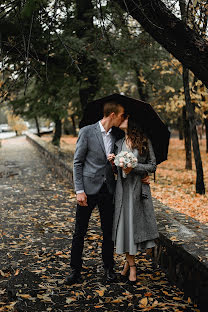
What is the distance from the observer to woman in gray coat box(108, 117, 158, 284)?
3.85m

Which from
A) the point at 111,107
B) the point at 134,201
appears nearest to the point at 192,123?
the point at 111,107

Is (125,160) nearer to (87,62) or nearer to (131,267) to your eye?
(131,267)

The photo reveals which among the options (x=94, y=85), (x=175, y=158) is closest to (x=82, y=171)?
(x=94, y=85)

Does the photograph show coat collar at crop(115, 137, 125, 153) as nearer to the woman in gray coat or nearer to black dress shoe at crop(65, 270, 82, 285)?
the woman in gray coat

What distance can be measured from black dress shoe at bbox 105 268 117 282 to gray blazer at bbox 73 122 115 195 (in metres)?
1.02

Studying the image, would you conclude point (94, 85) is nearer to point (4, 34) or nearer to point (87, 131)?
point (4, 34)

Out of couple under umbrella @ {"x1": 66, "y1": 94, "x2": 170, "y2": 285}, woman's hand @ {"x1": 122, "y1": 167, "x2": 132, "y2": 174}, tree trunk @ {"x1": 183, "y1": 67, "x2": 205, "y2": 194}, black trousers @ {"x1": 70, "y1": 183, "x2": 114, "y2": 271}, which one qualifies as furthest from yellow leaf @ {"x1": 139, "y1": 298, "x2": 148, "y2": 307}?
tree trunk @ {"x1": 183, "y1": 67, "x2": 205, "y2": 194}

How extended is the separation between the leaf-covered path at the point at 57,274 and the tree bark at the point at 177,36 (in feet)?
7.96

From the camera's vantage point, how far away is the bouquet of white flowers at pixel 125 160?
3.65 m

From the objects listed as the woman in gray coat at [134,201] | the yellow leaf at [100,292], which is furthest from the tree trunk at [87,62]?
the yellow leaf at [100,292]

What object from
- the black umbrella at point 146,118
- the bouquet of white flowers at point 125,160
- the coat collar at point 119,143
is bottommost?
the bouquet of white flowers at point 125,160

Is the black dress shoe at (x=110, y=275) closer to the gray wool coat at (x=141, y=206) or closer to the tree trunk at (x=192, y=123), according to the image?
the gray wool coat at (x=141, y=206)

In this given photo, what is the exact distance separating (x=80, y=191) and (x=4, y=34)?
5.28 meters

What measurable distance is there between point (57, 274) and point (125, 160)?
1869 mm
